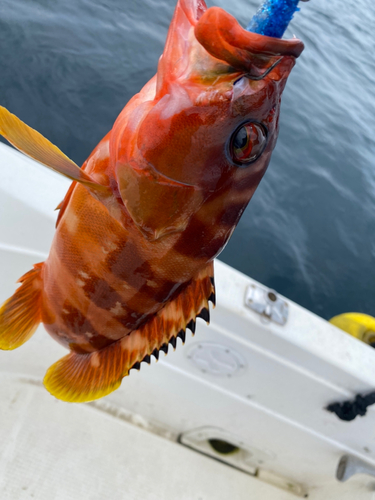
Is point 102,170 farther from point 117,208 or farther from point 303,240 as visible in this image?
point 303,240

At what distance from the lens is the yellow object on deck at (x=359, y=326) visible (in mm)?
3502

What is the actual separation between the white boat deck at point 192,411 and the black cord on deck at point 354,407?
0.05m

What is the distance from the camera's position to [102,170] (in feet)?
3.57

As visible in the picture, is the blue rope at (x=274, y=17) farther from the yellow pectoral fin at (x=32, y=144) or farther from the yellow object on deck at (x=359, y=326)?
the yellow object on deck at (x=359, y=326)

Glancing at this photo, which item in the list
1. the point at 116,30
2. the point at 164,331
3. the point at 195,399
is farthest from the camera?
the point at 116,30

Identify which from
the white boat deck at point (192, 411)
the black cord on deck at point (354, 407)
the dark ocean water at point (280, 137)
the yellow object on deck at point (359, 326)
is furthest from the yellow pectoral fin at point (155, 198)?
the dark ocean water at point (280, 137)

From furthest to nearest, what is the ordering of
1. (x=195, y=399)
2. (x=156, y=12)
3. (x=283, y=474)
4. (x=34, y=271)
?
(x=156, y=12) < (x=283, y=474) < (x=195, y=399) < (x=34, y=271)

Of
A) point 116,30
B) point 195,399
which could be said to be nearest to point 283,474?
point 195,399

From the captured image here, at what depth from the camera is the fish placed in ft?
2.97

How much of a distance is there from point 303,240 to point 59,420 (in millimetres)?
3707

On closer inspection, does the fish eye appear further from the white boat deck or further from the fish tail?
the white boat deck

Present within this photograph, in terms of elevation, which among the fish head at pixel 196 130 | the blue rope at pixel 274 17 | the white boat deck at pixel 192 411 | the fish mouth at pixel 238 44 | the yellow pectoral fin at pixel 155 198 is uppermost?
the blue rope at pixel 274 17

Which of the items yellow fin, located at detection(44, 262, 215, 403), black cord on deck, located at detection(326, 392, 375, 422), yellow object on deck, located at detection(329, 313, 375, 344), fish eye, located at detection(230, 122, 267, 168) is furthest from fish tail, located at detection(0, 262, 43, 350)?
yellow object on deck, located at detection(329, 313, 375, 344)

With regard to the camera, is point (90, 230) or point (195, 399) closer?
point (90, 230)
